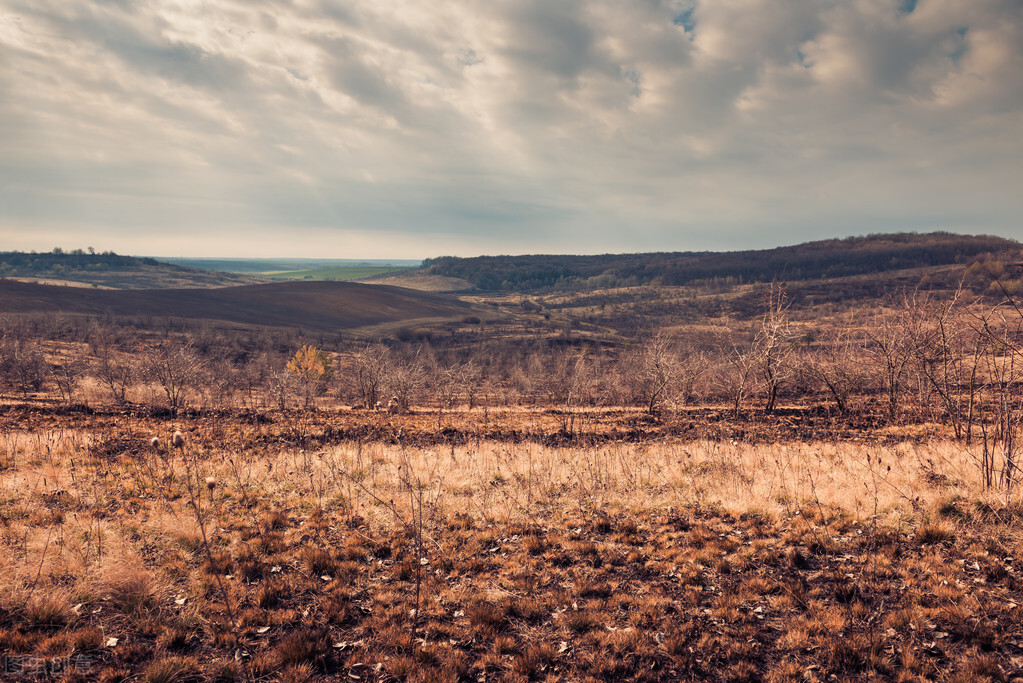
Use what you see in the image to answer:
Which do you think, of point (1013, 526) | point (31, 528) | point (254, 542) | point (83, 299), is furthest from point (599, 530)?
point (83, 299)

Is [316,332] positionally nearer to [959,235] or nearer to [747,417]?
[747,417]

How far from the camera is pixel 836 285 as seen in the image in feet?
387

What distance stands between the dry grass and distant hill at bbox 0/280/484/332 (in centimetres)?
8946

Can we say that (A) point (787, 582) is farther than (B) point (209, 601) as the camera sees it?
Yes

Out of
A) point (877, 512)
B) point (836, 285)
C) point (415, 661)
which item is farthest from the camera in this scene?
point (836, 285)

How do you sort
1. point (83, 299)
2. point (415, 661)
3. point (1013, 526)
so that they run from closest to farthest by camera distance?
point (415, 661), point (1013, 526), point (83, 299)

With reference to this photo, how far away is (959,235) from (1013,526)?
21318 cm

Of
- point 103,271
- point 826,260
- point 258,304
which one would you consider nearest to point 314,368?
point 258,304

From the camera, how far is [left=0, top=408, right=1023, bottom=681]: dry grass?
201 inches

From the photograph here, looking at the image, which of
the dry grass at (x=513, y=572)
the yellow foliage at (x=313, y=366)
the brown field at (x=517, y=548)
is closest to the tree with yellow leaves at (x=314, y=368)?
the yellow foliage at (x=313, y=366)

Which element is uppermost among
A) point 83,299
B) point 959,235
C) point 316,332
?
point 959,235

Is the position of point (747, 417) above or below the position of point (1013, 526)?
below

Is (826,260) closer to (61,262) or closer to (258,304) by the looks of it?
(258,304)

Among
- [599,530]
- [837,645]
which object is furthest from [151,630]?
[837,645]
